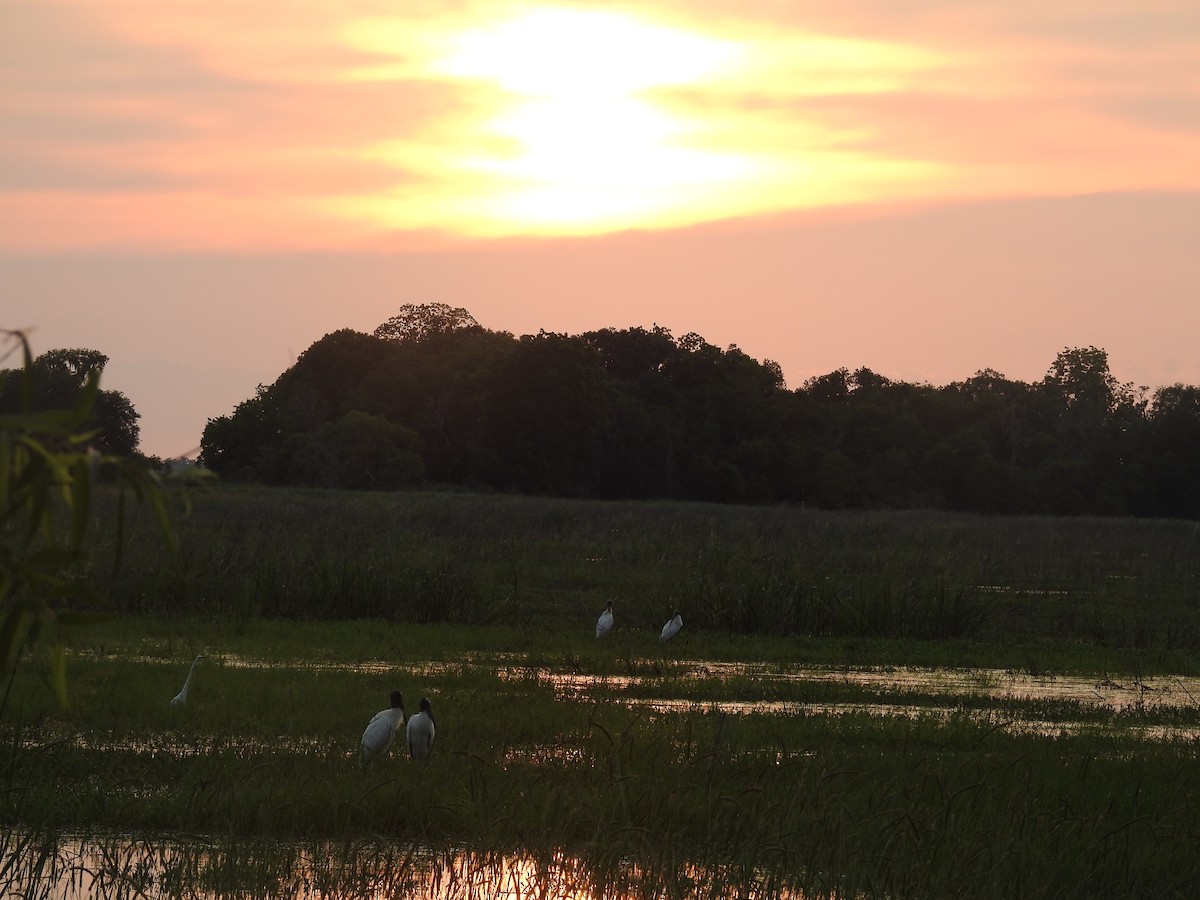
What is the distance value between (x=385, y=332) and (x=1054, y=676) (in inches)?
3100

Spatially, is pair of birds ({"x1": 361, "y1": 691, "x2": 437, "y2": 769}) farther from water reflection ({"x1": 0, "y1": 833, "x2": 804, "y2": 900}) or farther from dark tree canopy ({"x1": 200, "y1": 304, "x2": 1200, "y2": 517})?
dark tree canopy ({"x1": 200, "y1": 304, "x2": 1200, "y2": 517})

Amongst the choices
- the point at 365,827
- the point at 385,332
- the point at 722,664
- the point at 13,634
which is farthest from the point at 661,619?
the point at 385,332

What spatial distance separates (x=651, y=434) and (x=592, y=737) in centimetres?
5991

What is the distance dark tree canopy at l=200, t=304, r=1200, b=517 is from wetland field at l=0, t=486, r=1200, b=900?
37799 millimetres

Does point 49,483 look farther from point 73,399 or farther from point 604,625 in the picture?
point 604,625

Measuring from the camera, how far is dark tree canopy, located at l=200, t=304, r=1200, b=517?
62375 millimetres

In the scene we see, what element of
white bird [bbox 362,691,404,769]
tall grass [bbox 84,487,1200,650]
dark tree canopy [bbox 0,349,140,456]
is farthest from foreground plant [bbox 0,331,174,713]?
tall grass [bbox 84,487,1200,650]

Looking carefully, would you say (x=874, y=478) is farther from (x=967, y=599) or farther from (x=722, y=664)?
(x=722, y=664)

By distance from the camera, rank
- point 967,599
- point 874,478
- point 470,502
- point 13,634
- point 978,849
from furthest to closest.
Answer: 1. point 874,478
2. point 470,502
3. point 967,599
4. point 978,849
5. point 13,634

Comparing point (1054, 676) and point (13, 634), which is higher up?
point (13, 634)

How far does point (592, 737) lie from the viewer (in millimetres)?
9773

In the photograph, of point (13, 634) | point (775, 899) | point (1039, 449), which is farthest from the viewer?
point (1039, 449)

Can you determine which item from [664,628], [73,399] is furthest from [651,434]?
[73,399]

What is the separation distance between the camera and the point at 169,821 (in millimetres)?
7301
